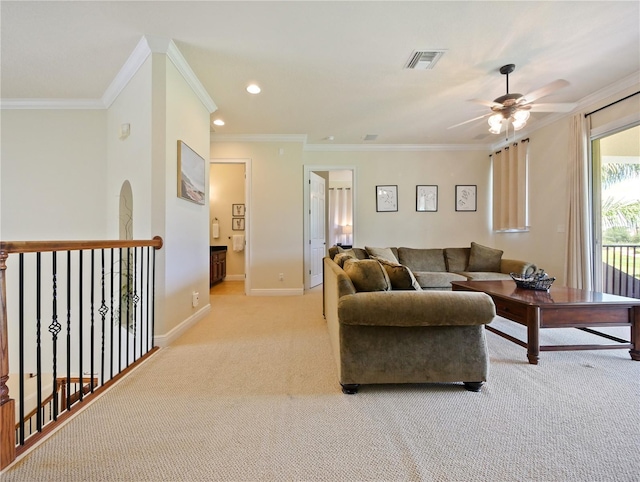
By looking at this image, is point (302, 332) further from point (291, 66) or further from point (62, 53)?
point (62, 53)

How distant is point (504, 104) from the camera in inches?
111

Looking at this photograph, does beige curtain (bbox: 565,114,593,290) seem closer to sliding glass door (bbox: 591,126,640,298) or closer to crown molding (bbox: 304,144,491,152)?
sliding glass door (bbox: 591,126,640,298)

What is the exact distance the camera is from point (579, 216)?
3.54 m

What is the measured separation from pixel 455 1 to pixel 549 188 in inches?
126

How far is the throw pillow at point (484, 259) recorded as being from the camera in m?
4.23

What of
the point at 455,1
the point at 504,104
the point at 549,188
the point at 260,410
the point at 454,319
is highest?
the point at 455,1

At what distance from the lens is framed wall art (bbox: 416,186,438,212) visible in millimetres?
5285

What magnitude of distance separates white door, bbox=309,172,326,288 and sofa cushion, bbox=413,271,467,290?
2008 mm

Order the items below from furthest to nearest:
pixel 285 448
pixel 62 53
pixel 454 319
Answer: pixel 62 53, pixel 454 319, pixel 285 448

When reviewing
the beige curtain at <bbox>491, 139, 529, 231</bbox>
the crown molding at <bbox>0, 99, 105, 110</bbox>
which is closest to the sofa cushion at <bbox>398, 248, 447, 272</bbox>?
the beige curtain at <bbox>491, 139, 529, 231</bbox>

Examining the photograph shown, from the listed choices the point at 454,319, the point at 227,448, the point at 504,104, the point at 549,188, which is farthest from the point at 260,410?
the point at 549,188

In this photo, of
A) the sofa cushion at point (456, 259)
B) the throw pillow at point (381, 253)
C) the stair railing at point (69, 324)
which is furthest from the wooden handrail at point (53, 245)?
the sofa cushion at point (456, 259)

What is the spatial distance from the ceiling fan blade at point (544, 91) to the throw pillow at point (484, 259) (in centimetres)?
214

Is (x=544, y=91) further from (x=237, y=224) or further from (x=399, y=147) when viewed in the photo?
(x=237, y=224)
